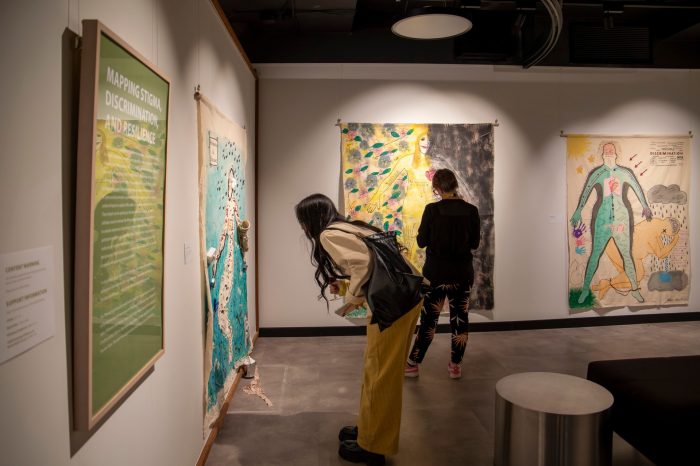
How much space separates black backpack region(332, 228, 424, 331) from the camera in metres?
2.21

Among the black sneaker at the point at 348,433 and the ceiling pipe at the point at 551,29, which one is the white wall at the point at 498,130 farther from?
the black sneaker at the point at 348,433

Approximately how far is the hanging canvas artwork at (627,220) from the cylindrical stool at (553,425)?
10.2 feet

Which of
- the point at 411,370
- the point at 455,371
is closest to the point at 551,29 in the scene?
the point at 455,371

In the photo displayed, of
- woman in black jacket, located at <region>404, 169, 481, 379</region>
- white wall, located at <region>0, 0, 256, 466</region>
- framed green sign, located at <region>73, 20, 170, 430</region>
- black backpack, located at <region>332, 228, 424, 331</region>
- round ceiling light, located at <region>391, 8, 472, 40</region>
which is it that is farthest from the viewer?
woman in black jacket, located at <region>404, 169, 481, 379</region>

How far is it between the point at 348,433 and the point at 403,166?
2.76 m

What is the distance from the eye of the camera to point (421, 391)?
135 inches

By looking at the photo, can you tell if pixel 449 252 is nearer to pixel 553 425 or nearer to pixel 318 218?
pixel 318 218

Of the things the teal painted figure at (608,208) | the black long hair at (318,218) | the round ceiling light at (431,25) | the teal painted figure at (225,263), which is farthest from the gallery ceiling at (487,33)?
the black long hair at (318,218)

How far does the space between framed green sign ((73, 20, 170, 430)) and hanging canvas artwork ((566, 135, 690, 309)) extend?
444 centimetres

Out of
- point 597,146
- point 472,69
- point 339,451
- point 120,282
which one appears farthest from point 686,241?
point 120,282

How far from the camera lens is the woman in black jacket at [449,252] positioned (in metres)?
3.43

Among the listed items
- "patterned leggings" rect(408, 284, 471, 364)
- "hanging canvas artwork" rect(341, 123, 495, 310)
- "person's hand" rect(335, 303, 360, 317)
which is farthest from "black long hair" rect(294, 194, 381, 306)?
"hanging canvas artwork" rect(341, 123, 495, 310)

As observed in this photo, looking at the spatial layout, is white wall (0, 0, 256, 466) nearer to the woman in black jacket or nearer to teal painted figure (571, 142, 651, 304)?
the woman in black jacket

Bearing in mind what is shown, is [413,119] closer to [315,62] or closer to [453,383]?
[315,62]
